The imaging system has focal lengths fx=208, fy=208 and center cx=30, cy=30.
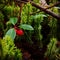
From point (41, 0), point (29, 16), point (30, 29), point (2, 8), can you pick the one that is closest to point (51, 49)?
point (30, 29)

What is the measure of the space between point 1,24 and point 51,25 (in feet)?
1.00

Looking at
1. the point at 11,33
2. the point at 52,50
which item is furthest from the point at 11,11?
the point at 52,50

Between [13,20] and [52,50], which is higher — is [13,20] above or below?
above

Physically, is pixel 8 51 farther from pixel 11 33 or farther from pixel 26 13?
pixel 26 13

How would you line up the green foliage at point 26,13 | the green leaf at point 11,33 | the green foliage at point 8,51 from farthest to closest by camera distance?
1. the green foliage at point 26,13
2. the green leaf at point 11,33
3. the green foliage at point 8,51

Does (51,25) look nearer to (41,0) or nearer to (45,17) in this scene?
(45,17)

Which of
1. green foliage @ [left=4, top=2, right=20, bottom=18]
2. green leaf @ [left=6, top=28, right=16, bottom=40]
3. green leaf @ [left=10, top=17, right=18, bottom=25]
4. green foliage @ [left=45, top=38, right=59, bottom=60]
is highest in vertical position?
green foliage @ [left=4, top=2, right=20, bottom=18]

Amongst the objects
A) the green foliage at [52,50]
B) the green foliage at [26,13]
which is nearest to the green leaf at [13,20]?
the green foliage at [26,13]

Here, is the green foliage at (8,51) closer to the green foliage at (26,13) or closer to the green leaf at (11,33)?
the green leaf at (11,33)

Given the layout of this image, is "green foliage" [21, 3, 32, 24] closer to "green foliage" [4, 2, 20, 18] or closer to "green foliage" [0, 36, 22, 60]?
"green foliage" [4, 2, 20, 18]

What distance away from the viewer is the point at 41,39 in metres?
1.24

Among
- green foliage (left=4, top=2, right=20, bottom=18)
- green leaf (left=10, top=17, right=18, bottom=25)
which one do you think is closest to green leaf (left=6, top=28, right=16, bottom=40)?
green leaf (left=10, top=17, right=18, bottom=25)

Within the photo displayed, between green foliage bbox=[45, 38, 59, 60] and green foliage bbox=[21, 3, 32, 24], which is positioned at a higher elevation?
green foliage bbox=[21, 3, 32, 24]

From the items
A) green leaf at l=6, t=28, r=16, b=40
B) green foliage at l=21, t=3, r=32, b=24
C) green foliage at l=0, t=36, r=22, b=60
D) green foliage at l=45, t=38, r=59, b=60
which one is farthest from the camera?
green foliage at l=21, t=3, r=32, b=24
